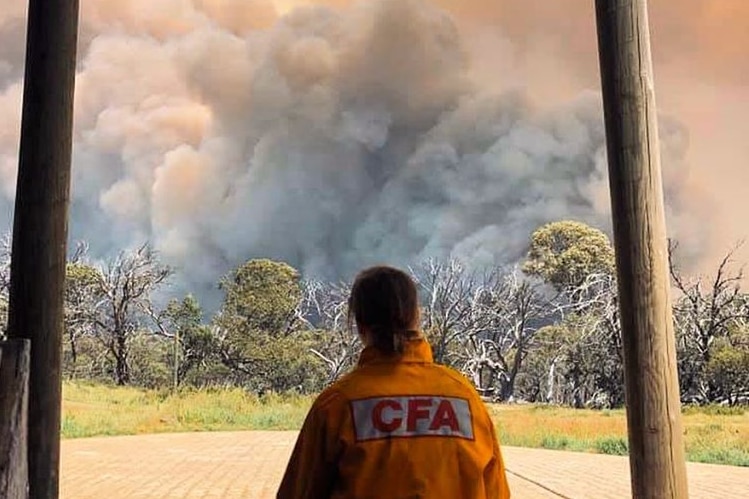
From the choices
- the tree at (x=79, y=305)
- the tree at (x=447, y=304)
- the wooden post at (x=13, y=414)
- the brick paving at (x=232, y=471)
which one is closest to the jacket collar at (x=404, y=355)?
the wooden post at (x=13, y=414)

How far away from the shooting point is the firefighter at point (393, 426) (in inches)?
53.1

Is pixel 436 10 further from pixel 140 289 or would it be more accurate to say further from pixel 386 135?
pixel 140 289

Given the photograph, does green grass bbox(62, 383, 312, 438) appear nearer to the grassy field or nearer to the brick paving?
the grassy field

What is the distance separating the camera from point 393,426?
137 centimetres

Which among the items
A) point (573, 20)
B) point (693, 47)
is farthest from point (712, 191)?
point (573, 20)

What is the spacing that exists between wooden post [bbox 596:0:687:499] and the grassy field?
565 centimetres

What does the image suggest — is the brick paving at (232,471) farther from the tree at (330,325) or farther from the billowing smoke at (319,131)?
the billowing smoke at (319,131)

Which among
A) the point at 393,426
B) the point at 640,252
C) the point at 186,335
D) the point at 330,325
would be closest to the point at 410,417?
the point at 393,426

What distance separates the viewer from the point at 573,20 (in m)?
9.99

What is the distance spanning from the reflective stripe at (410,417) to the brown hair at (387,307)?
9 cm

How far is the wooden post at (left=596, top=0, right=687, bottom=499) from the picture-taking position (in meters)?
1.93

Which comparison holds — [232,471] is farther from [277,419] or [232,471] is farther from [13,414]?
[13,414]

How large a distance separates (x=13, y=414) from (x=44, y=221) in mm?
1114

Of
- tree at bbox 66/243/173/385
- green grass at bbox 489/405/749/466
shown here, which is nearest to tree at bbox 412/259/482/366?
green grass at bbox 489/405/749/466
